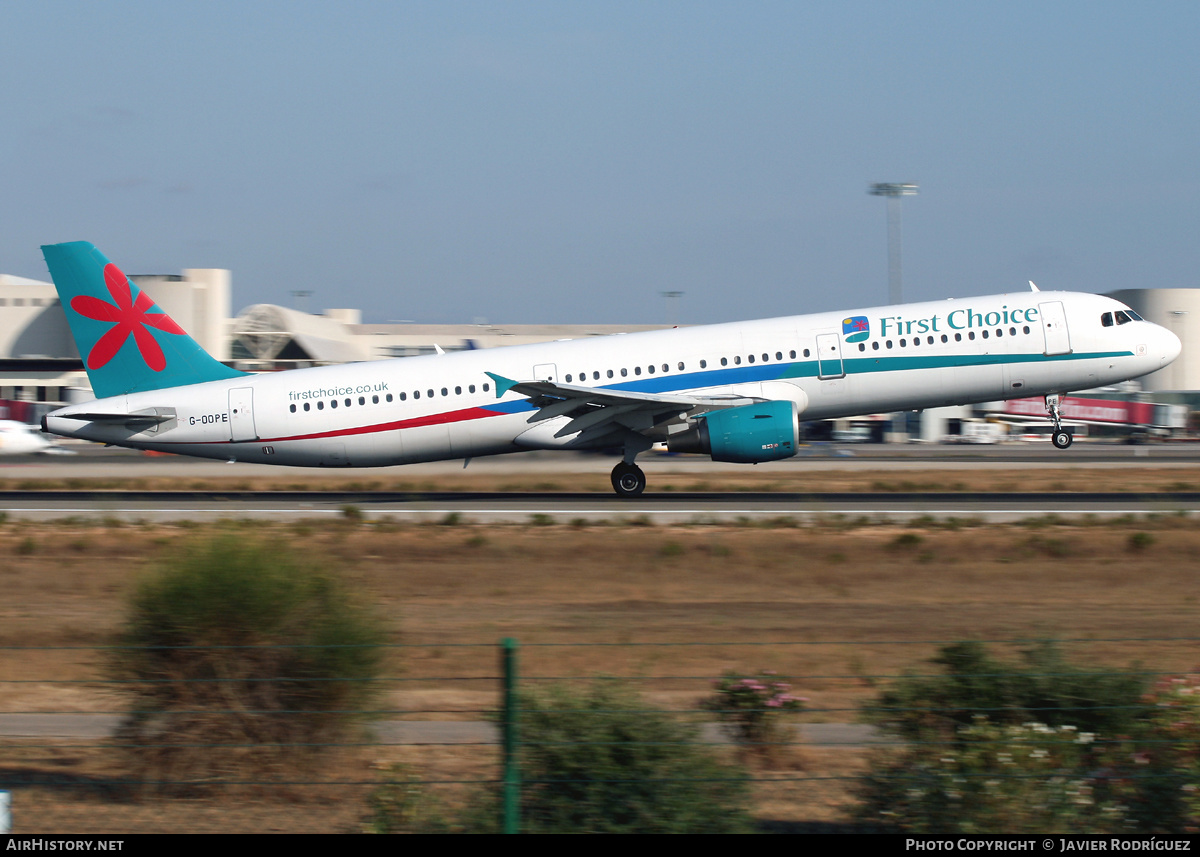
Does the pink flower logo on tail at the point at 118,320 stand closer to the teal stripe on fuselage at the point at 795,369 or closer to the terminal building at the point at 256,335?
the teal stripe on fuselage at the point at 795,369

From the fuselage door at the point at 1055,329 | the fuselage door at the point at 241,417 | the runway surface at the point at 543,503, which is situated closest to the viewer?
the runway surface at the point at 543,503

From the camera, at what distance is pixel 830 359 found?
83.6 feet

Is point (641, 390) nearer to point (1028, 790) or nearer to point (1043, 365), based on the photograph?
point (1043, 365)

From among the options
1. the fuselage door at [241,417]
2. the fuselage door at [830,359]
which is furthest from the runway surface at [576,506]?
the fuselage door at [830,359]

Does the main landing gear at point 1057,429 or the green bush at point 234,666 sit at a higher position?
the main landing gear at point 1057,429

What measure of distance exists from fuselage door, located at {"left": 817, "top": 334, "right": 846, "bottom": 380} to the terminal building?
4710cm

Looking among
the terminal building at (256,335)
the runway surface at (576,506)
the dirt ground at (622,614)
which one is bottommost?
the dirt ground at (622,614)

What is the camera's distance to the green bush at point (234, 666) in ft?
26.5

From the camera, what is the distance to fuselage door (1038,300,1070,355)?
25.7 meters

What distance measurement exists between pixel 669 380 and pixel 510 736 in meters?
20.4

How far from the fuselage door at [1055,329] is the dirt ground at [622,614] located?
4.97 metres

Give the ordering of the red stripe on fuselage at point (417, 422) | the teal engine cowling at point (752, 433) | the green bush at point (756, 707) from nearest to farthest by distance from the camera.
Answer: the green bush at point (756, 707) → the teal engine cowling at point (752, 433) → the red stripe on fuselage at point (417, 422)

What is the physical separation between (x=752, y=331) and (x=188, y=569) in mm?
19120

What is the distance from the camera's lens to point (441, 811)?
7125mm
